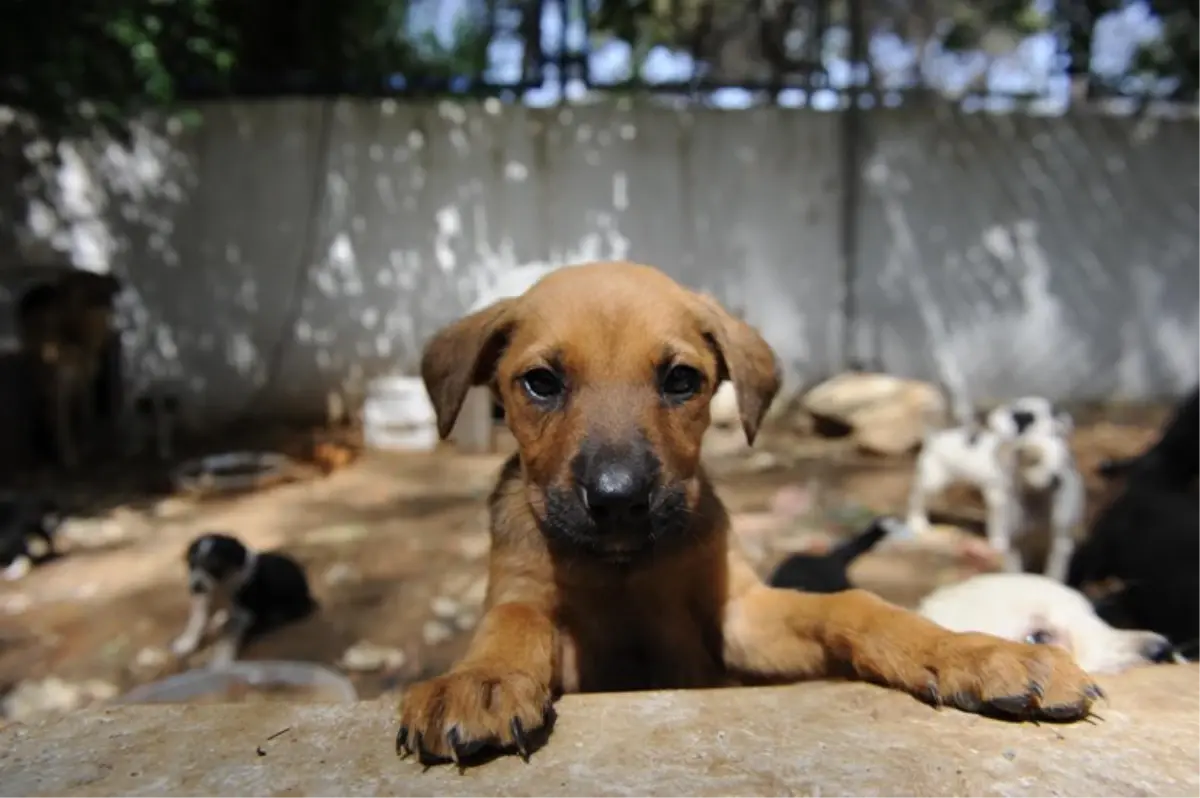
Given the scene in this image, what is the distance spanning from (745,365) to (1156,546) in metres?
2.77

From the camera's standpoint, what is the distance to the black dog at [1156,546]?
3.79 m

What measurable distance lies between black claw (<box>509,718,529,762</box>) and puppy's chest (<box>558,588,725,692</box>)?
2.17ft

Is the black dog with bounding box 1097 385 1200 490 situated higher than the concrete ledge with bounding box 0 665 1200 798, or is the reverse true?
the black dog with bounding box 1097 385 1200 490

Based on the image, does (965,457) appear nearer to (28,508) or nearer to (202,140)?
(28,508)

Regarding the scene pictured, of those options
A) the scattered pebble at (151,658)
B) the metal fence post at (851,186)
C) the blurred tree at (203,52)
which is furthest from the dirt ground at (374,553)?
the blurred tree at (203,52)

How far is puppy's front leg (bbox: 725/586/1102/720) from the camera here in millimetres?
1837

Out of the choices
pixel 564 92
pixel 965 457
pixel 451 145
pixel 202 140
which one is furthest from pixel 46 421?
pixel 965 457

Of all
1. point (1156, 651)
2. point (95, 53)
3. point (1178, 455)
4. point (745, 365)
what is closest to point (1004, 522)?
point (1178, 455)

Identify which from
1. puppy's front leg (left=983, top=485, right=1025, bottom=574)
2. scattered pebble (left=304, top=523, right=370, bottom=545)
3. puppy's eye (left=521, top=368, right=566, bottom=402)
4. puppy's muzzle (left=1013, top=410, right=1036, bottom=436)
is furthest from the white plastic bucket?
puppy's eye (left=521, top=368, right=566, bottom=402)

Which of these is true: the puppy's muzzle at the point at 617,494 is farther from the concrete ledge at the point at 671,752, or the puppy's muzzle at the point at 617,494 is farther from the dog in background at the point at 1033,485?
the dog in background at the point at 1033,485

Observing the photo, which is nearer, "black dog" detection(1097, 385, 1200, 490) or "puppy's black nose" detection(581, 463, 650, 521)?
"puppy's black nose" detection(581, 463, 650, 521)

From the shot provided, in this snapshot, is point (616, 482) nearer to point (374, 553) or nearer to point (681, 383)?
point (681, 383)

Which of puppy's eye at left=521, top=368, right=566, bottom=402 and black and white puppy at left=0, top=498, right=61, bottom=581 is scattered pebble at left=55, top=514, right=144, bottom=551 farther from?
puppy's eye at left=521, top=368, right=566, bottom=402

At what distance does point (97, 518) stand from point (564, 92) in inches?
236
